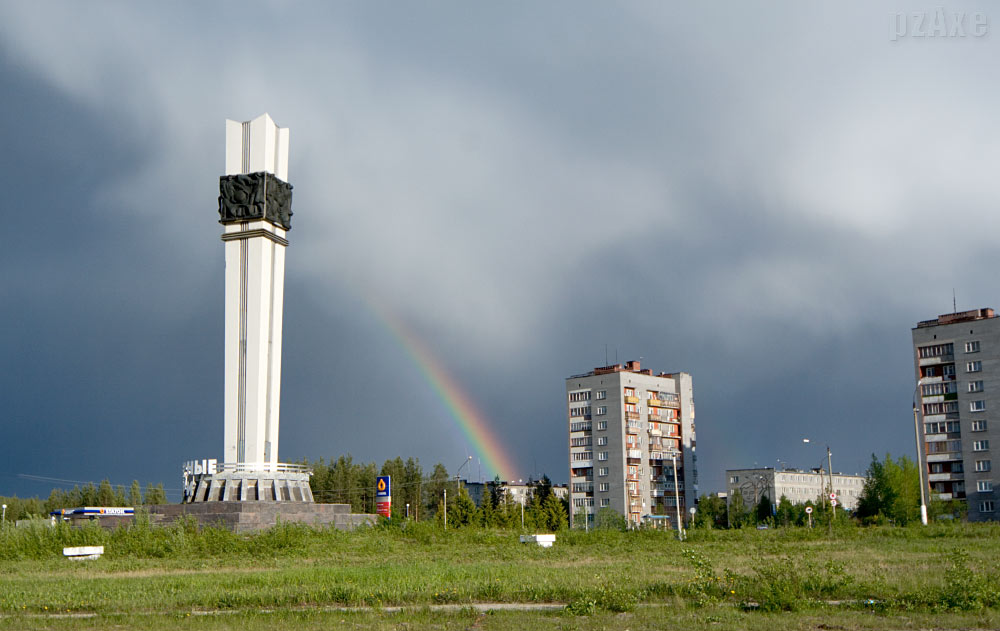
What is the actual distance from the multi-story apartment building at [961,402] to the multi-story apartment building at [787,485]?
3620cm

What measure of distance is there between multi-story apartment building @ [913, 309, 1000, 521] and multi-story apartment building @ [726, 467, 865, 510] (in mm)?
36195

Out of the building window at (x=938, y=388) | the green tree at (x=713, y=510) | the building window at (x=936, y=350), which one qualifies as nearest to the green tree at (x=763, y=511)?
the green tree at (x=713, y=510)

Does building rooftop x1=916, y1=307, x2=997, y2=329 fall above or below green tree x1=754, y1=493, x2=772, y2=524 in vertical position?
above

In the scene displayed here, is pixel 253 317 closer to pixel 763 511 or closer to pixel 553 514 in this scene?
pixel 553 514

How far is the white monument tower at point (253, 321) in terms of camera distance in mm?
43906

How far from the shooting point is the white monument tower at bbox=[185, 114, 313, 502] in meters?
43.9

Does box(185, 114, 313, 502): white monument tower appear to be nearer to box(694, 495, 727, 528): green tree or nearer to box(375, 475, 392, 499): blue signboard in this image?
box(375, 475, 392, 499): blue signboard

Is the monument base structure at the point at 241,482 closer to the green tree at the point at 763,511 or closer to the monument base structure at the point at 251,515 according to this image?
the monument base structure at the point at 251,515

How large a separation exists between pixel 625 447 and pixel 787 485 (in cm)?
3808

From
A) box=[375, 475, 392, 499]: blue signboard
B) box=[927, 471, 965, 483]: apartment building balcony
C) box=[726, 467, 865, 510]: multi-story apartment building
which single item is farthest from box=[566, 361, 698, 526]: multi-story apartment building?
box=[375, 475, 392, 499]: blue signboard

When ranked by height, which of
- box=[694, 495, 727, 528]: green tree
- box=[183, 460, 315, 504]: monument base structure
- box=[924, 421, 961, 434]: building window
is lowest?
box=[694, 495, 727, 528]: green tree

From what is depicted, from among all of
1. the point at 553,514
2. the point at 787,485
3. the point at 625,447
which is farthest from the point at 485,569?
the point at 787,485

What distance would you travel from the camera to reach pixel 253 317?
45.2m

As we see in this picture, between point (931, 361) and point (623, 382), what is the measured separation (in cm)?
3203
